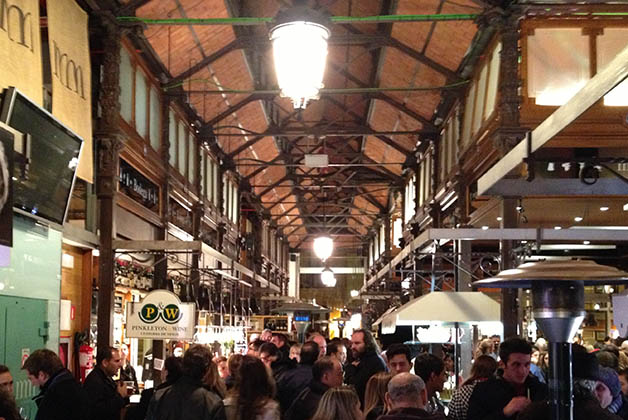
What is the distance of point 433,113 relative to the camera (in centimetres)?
1850

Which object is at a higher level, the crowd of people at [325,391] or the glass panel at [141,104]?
the glass panel at [141,104]

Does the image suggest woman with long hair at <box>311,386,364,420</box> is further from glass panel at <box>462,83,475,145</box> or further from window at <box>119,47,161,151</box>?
glass panel at <box>462,83,475,145</box>

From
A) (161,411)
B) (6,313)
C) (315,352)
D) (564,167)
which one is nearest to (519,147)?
(564,167)

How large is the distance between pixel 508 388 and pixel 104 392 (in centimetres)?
348

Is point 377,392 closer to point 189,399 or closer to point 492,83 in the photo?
point 189,399

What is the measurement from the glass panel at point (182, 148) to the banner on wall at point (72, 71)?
598 centimetres

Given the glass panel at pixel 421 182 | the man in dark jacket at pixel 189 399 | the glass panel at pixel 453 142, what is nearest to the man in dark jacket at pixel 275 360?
the man in dark jacket at pixel 189 399

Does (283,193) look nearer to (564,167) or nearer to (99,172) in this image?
(99,172)

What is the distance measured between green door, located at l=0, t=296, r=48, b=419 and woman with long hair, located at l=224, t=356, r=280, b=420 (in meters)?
3.79

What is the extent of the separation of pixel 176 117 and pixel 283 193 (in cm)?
1626

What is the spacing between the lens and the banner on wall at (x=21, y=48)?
848 centimetres

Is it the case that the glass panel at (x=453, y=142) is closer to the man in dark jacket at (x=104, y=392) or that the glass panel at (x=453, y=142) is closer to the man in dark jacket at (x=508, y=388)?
the man in dark jacket at (x=104, y=392)

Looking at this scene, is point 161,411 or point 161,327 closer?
point 161,411

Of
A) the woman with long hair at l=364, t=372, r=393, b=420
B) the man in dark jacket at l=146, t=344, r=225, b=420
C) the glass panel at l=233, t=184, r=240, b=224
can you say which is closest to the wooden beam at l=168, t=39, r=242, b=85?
the glass panel at l=233, t=184, r=240, b=224
